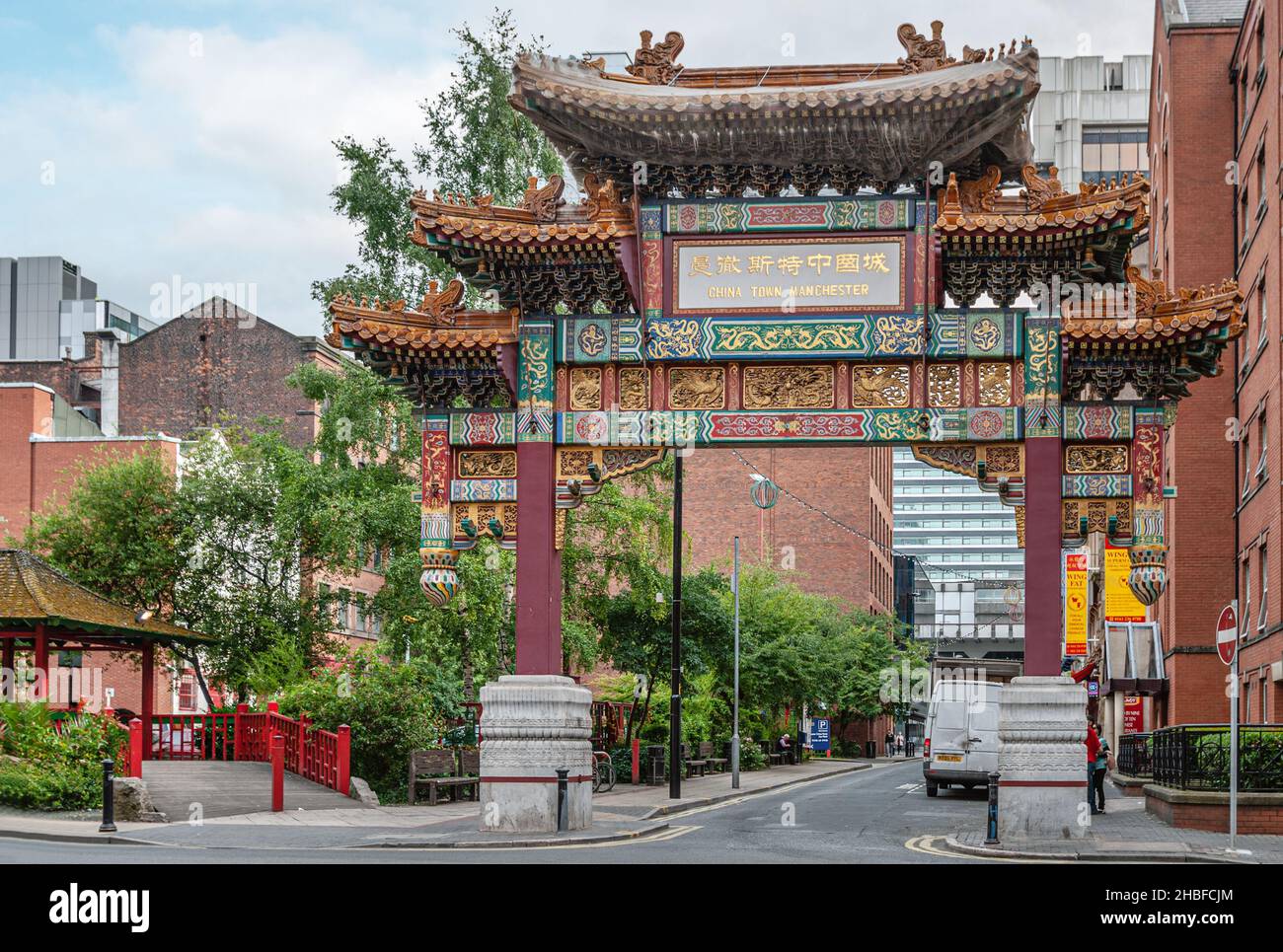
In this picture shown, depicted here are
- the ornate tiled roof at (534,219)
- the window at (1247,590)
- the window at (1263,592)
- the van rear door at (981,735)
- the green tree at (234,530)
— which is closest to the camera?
the ornate tiled roof at (534,219)

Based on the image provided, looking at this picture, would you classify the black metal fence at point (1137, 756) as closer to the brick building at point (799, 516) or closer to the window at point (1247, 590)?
the window at point (1247, 590)

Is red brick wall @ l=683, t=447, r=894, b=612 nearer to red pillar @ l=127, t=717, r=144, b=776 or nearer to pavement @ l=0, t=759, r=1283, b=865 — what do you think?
pavement @ l=0, t=759, r=1283, b=865

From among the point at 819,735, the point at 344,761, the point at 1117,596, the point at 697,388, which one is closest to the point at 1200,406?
the point at 1117,596

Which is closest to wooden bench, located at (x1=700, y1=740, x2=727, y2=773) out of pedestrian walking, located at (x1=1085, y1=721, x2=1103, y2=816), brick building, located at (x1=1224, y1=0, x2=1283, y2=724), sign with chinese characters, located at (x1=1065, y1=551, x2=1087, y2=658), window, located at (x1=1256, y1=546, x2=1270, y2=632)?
sign with chinese characters, located at (x1=1065, y1=551, x2=1087, y2=658)

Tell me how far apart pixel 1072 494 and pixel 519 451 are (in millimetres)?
8157

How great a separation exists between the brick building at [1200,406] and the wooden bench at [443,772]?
859 inches

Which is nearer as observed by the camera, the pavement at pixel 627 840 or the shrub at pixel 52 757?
the pavement at pixel 627 840

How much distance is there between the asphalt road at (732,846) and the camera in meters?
18.0

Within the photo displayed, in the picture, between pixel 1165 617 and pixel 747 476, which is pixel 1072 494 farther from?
pixel 747 476

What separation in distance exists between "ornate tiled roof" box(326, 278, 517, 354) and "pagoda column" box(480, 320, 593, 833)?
56 cm

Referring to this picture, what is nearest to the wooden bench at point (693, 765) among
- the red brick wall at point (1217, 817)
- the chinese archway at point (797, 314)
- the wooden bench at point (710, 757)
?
the wooden bench at point (710, 757)

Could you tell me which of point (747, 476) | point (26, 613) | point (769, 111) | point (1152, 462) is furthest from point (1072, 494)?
point (747, 476)

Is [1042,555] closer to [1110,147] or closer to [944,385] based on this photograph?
[944,385]

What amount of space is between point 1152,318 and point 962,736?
15362 mm
